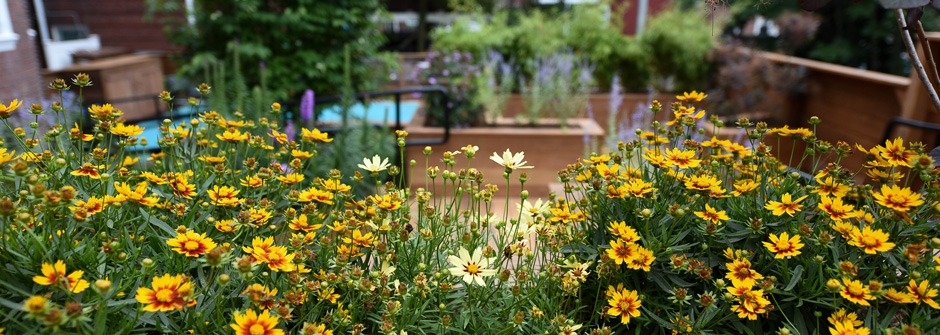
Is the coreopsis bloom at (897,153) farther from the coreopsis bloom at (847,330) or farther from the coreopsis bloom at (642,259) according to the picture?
the coreopsis bloom at (642,259)

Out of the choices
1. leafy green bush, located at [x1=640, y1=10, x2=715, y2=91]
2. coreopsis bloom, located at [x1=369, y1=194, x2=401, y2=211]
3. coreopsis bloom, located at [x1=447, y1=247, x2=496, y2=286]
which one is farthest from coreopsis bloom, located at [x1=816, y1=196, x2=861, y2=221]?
leafy green bush, located at [x1=640, y1=10, x2=715, y2=91]

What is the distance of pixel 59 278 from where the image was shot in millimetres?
683

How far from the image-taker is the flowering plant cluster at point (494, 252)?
83 centimetres

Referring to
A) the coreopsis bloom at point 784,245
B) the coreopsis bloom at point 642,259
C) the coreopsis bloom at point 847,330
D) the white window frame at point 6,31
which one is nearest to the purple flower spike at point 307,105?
the coreopsis bloom at point 642,259

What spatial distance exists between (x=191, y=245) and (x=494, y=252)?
0.46 metres

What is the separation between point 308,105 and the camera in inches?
121

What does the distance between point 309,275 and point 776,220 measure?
852mm

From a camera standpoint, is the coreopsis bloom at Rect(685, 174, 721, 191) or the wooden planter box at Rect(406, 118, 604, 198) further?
the wooden planter box at Rect(406, 118, 604, 198)

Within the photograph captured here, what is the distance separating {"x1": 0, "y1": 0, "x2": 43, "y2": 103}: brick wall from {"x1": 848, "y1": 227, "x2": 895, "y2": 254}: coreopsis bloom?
17.8ft

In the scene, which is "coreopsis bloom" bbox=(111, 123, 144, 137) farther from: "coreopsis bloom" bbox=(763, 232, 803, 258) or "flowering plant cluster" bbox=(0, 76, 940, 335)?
"coreopsis bloom" bbox=(763, 232, 803, 258)

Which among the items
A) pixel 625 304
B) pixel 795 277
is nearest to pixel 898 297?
pixel 795 277

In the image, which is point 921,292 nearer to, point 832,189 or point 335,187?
point 832,189

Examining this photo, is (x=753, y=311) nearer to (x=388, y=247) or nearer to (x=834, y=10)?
(x=388, y=247)

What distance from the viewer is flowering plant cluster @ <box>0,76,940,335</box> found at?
2.71ft
